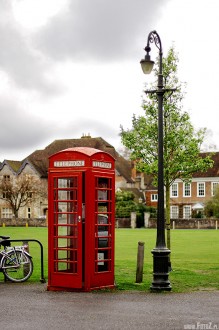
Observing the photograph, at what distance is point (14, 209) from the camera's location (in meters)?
89.9

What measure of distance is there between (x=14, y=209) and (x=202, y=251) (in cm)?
6393

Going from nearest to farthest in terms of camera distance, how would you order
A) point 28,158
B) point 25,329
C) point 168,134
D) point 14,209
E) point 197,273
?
point 25,329
point 197,273
point 168,134
point 14,209
point 28,158

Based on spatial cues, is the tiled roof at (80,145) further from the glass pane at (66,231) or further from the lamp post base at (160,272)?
the glass pane at (66,231)

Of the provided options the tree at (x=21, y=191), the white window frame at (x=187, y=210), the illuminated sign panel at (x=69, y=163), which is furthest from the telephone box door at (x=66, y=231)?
the white window frame at (x=187, y=210)

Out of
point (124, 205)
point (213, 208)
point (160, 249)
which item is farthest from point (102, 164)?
point (213, 208)

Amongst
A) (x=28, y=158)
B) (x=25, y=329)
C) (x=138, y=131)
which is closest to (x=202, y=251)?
(x=138, y=131)

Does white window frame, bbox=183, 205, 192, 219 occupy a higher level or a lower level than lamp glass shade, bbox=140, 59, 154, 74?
lower

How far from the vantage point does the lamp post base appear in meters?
13.6

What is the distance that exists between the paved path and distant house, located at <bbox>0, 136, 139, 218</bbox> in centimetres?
8165

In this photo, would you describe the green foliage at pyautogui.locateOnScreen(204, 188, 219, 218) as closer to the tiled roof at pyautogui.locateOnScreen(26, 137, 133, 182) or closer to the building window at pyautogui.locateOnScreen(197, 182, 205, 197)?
the building window at pyautogui.locateOnScreen(197, 182, 205, 197)

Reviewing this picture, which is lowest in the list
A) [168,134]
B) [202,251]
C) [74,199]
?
[202,251]

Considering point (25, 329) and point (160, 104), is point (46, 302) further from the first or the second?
point (160, 104)

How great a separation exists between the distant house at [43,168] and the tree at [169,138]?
71.7 m

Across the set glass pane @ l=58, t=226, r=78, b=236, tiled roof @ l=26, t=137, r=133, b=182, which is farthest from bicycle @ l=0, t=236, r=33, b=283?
tiled roof @ l=26, t=137, r=133, b=182
